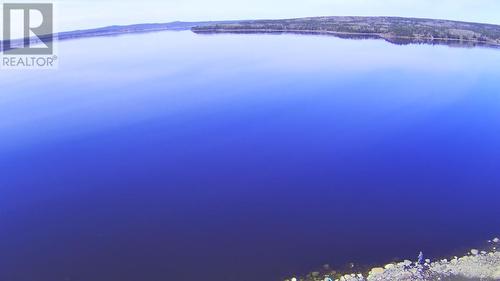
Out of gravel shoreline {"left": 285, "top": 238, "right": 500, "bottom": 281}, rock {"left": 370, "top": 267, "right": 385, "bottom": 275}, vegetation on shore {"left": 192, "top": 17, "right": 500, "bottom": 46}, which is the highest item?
vegetation on shore {"left": 192, "top": 17, "right": 500, "bottom": 46}

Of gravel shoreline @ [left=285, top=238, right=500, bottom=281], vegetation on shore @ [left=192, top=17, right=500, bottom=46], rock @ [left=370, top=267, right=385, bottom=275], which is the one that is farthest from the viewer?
vegetation on shore @ [left=192, top=17, right=500, bottom=46]

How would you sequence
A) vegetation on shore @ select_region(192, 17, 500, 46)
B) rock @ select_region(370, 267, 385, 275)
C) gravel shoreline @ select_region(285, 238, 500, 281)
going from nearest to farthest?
gravel shoreline @ select_region(285, 238, 500, 281) → rock @ select_region(370, 267, 385, 275) → vegetation on shore @ select_region(192, 17, 500, 46)

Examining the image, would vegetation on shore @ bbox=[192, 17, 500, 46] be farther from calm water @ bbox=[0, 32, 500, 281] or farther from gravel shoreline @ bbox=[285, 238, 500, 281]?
gravel shoreline @ bbox=[285, 238, 500, 281]

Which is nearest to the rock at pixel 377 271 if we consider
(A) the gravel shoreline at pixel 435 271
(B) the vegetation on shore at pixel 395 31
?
(A) the gravel shoreline at pixel 435 271

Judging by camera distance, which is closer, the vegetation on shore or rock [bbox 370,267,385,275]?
rock [bbox 370,267,385,275]

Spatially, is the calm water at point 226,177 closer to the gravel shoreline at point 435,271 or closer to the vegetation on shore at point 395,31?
the gravel shoreline at point 435,271

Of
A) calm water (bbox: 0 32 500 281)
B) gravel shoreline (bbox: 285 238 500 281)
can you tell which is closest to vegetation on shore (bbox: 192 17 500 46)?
calm water (bbox: 0 32 500 281)

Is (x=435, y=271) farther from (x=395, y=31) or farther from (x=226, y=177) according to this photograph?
(x=395, y=31)

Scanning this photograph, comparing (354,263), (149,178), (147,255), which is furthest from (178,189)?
(354,263)
